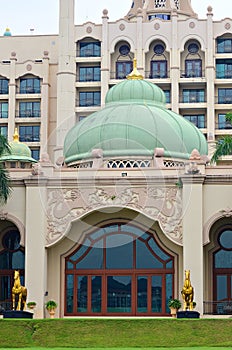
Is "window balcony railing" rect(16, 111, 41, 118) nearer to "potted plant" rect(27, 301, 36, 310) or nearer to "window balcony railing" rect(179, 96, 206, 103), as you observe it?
"window balcony railing" rect(179, 96, 206, 103)

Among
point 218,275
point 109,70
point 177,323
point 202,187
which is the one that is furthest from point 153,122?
point 109,70

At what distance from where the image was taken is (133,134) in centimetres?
4597

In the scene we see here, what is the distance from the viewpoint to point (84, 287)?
144 ft

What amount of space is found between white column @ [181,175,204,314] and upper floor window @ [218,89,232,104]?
4229 cm

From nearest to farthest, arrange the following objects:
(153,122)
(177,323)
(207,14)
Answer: (177,323) → (153,122) → (207,14)

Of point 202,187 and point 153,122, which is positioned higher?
point 153,122

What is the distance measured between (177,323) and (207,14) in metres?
54.0

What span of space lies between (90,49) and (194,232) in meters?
46.2

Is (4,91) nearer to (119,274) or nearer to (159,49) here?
(159,49)

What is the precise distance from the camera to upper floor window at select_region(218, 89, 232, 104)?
274 feet

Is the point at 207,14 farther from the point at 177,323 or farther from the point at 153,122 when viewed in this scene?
the point at 177,323

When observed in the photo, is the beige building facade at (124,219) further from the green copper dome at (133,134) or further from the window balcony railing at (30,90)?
the window balcony railing at (30,90)

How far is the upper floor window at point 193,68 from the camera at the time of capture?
275ft

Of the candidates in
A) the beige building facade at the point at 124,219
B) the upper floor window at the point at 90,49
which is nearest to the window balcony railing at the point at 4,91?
the upper floor window at the point at 90,49
